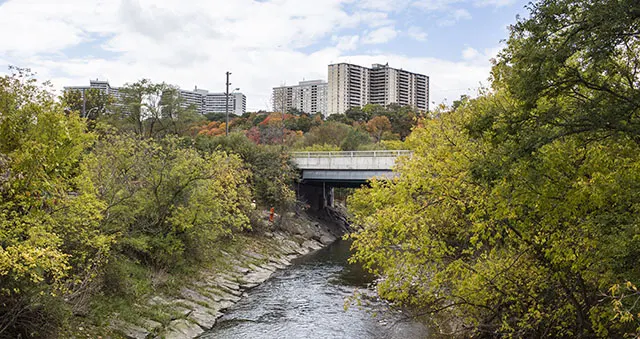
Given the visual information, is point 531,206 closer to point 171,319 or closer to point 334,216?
point 171,319

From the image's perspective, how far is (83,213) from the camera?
15586mm

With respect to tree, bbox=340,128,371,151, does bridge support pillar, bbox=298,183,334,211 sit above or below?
below

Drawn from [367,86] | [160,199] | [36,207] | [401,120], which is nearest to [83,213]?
[36,207]

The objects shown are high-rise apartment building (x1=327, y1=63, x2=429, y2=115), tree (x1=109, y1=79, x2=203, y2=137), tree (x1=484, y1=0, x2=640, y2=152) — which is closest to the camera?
tree (x1=484, y1=0, x2=640, y2=152)

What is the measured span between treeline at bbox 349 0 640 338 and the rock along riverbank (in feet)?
27.2

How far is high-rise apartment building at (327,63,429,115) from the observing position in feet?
568

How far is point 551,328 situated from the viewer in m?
13.5

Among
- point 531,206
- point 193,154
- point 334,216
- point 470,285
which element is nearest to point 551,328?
point 470,285

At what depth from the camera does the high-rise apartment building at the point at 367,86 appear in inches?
6811

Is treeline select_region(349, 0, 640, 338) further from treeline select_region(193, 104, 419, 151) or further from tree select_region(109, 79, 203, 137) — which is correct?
tree select_region(109, 79, 203, 137)

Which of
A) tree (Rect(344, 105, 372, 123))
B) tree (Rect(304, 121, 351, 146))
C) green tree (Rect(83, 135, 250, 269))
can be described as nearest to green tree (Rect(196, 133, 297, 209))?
green tree (Rect(83, 135, 250, 269))

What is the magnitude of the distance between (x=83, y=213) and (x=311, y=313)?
1050 centimetres

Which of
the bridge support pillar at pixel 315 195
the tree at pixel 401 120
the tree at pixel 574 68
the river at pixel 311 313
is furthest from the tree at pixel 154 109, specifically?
the tree at pixel 574 68

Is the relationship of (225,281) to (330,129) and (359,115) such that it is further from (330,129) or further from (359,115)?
Answer: (359,115)
